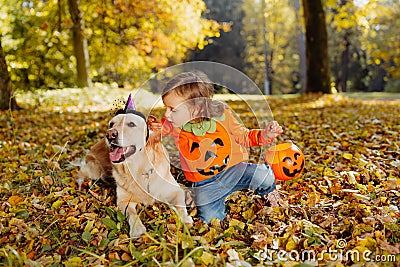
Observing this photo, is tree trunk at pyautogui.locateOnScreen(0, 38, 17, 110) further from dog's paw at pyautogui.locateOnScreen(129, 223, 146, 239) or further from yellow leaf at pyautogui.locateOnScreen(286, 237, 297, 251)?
yellow leaf at pyautogui.locateOnScreen(286, 237, 297, 251)

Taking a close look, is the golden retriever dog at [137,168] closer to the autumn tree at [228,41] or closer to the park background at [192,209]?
the park background at [192,209]

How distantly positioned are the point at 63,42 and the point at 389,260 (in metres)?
16.5

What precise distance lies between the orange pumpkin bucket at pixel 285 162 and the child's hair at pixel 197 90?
0.69 metres

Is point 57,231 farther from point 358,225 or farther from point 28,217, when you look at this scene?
point 358,225

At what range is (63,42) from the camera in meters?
16.8

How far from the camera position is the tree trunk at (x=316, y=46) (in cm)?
1070

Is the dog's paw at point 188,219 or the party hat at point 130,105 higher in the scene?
the party hat at point 130,105

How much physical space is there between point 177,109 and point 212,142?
1.24ft

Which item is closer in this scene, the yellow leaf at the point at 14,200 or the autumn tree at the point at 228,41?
the yellow leaf at the point at 14,200

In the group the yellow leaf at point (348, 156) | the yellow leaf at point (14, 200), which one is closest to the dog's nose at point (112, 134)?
the yellow leaf at point (14, 200)

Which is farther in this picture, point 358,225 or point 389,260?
point 358,225

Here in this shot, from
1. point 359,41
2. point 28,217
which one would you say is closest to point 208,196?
point 28,217

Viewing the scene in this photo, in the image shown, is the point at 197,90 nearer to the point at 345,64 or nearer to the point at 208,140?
the point at 208,140

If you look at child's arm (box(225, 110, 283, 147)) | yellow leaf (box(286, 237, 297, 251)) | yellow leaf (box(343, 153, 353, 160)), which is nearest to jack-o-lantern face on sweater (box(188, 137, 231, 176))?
child's arm (box(225, 110, 283, 147))
